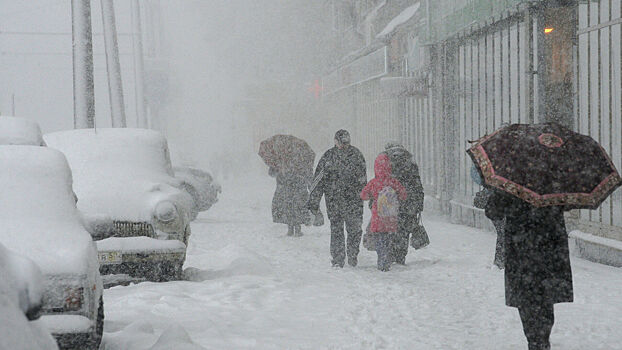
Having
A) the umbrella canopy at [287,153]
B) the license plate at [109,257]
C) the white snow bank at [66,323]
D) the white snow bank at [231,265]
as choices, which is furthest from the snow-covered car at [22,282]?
the umbrella canopy at [287,153]

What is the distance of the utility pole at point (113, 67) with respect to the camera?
68.7 feet

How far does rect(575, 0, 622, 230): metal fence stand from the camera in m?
10.7

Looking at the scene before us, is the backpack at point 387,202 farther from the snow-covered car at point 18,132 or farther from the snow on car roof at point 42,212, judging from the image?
the snow on car roof at point 42,212

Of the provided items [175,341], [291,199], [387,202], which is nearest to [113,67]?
[291,199]

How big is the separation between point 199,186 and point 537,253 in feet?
47.9

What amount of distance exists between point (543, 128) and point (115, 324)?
3596 millimetres

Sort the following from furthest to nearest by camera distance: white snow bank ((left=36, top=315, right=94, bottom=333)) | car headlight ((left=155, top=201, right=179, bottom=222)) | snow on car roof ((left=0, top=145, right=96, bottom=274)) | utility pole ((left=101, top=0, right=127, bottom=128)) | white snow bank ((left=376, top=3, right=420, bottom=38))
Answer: white snow bank ((left=376, top=3, right=420, bottom=38)) < utility pole ((left=101, top=0, right=127, bottom=128)) < car headlight ((left=155, top=201, right=179, bottom=222)) < snow on car roof ((left=0, top=145, right=96, bottom=274)) < white snow bank ((left=36, top=315, right=94, bottom=333))

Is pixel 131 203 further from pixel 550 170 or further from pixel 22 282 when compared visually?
pixel 22 282

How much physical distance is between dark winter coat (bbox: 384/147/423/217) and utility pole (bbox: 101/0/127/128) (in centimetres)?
1140

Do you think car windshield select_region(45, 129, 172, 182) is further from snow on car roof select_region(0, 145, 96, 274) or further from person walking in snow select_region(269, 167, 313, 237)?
person walking in snow select_region(269, 167, 313, 237)

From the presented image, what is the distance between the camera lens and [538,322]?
5.72 metres

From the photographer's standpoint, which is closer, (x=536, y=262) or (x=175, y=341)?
(x=536, y=262)

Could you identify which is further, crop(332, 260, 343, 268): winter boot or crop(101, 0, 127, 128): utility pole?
crop(101, 0, 127, 128): utility pole

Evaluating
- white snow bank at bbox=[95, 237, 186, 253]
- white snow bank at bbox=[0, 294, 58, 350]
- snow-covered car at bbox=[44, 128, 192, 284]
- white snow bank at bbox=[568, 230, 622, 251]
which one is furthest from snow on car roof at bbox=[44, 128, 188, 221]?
white snow bank at bbox=[0, 294, 58, 350]
